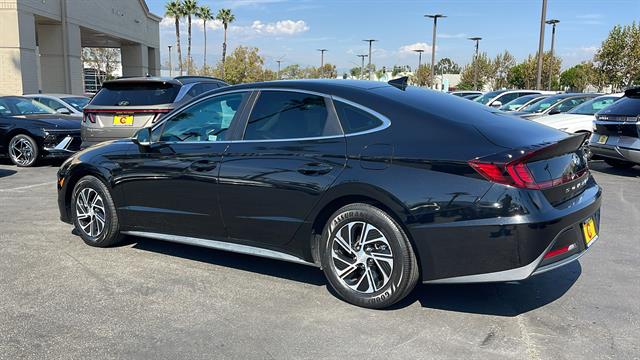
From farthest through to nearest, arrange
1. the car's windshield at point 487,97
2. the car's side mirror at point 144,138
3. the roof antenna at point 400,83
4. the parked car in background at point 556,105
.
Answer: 1. the car's windshield at point 487,97
2. the parked car in background at point 556,105
3. the car's side mirror at point 144,138
4. the roof antenna at point 400,83

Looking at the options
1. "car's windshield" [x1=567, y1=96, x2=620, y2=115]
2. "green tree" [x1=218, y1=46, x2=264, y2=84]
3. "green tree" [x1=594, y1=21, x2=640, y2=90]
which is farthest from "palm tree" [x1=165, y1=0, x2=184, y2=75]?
"car's windshield" [x1=567, y1=96, x2=620, y2=115]

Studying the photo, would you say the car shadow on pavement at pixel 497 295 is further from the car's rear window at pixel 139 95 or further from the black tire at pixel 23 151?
the black tire at pixel 23 151

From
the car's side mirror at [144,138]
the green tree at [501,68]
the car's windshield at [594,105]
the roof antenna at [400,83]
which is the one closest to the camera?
the roof antenna at [400,83]

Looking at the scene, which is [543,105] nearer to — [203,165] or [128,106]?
[128,106]

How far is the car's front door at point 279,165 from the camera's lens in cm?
400

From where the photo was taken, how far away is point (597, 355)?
3219mm

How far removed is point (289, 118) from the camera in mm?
4332

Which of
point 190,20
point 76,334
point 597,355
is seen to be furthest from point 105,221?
point 190,20

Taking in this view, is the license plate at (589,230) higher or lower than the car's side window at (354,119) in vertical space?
lower

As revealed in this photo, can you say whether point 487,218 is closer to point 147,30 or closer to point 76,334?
point 76,334

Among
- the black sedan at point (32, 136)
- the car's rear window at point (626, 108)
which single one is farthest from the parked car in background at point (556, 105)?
the black sedan at point (32, 136)

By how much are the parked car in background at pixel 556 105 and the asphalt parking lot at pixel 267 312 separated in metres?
8.77

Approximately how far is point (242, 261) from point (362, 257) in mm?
1536

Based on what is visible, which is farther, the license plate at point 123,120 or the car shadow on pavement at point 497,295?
the license plate at point 123,120
